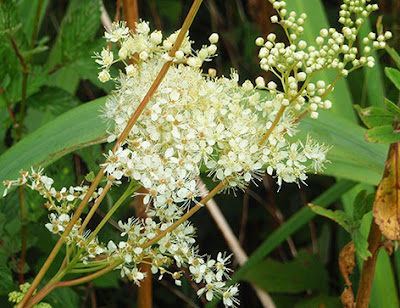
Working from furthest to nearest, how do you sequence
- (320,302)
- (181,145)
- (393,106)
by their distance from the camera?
(320,302), (393,106), (181,145)

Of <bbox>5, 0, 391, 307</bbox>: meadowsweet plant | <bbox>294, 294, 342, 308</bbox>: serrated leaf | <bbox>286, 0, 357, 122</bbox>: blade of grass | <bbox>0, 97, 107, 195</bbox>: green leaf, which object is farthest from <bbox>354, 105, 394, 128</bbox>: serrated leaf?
<bbox>294, 294, 342, 308</bbox>: serrated leaf

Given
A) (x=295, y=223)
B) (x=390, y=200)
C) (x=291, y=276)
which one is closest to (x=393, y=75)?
(x=390, y=200)

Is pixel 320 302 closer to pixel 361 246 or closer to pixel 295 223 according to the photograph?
pixel 295 223

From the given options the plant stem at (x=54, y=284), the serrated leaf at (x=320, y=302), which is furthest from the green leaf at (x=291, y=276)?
the plant stem at (x=54, y=284)

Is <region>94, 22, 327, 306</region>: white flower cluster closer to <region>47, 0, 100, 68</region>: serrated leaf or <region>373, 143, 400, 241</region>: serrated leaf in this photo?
<region>373, 143, 400, 241</region>: serrated leaf

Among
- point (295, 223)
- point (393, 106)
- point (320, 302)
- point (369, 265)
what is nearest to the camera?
point (393, 106)

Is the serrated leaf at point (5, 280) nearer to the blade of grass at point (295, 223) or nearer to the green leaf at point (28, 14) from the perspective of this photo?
the blade of grass at point (295, 223)
